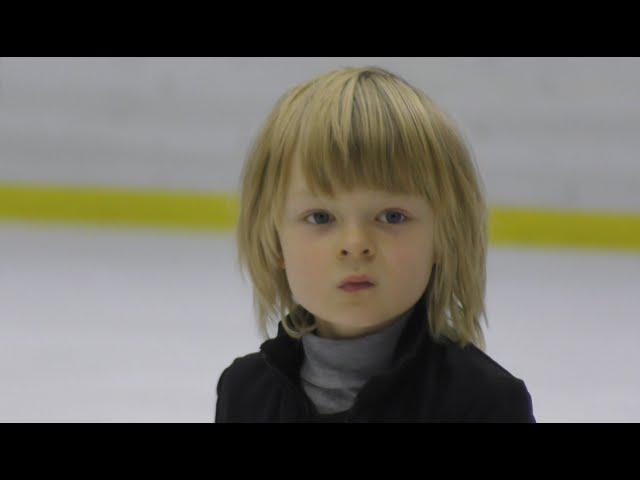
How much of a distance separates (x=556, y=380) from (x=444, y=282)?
868 mm

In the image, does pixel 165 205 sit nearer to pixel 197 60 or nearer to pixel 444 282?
pixel 197 60

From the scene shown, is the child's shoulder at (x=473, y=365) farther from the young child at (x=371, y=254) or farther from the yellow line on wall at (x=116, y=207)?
the yellow line on wall at (x=116, y=207)

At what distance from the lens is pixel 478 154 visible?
105 inches

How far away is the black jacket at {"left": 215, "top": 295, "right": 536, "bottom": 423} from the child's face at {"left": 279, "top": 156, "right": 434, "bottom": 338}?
0.19ft

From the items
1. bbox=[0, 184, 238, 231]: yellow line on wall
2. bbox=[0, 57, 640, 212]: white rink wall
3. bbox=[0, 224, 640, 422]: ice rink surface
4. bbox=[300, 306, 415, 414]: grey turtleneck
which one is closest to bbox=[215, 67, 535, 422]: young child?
bbox=[300, 306, 415, 414]: grey turtleneck

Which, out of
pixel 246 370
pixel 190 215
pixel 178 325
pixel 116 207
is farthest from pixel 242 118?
pixel 246 370

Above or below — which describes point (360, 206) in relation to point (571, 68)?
below

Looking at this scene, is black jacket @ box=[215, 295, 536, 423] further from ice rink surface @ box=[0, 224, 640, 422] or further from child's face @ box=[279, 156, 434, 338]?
ice rink surface @ box=[0, 224, 640, 422]

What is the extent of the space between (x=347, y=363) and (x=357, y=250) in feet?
0.51

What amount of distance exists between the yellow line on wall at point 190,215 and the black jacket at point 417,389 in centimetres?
149

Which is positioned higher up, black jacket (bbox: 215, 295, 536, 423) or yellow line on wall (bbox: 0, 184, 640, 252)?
yellow line on wall (bbox: 0, 184, 640, 252)

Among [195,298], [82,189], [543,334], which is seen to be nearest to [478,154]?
[543,334]

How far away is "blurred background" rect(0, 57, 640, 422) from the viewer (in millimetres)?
2303

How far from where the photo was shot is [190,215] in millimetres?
2836
